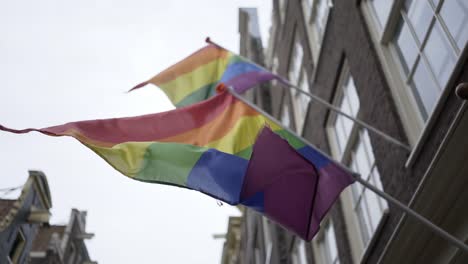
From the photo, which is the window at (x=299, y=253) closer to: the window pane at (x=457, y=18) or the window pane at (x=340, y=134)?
the window pane at (x=340, y=134)

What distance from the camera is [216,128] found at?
20.4 feet

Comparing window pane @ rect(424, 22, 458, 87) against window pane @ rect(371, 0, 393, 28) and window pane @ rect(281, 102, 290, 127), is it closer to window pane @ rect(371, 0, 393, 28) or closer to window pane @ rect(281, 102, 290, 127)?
window pane @ rect(371, 0, 393, 28)

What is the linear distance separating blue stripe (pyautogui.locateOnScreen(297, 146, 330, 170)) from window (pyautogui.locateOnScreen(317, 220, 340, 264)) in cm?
453

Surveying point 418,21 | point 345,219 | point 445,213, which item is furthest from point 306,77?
point 445,213

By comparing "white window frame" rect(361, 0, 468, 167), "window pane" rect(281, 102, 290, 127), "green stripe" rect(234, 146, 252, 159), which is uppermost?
"white window frame" rect(361, 0, 468, 167)

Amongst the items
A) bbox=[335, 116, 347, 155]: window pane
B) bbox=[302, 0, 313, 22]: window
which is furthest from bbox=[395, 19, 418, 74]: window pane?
bbox=[302, 0, 313, 22]: window

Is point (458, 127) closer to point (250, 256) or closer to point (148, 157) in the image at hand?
point (148, 157)

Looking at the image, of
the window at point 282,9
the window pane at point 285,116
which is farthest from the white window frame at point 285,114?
the window at point 282,9

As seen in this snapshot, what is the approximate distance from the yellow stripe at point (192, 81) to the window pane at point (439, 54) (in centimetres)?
348

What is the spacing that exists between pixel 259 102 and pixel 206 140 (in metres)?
14.1

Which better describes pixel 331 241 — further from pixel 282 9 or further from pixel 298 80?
pixel 282 9

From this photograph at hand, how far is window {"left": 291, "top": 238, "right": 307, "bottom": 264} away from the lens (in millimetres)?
12730

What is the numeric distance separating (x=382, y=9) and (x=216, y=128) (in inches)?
136

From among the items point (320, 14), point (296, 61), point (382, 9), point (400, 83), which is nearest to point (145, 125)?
point (400, 83)
